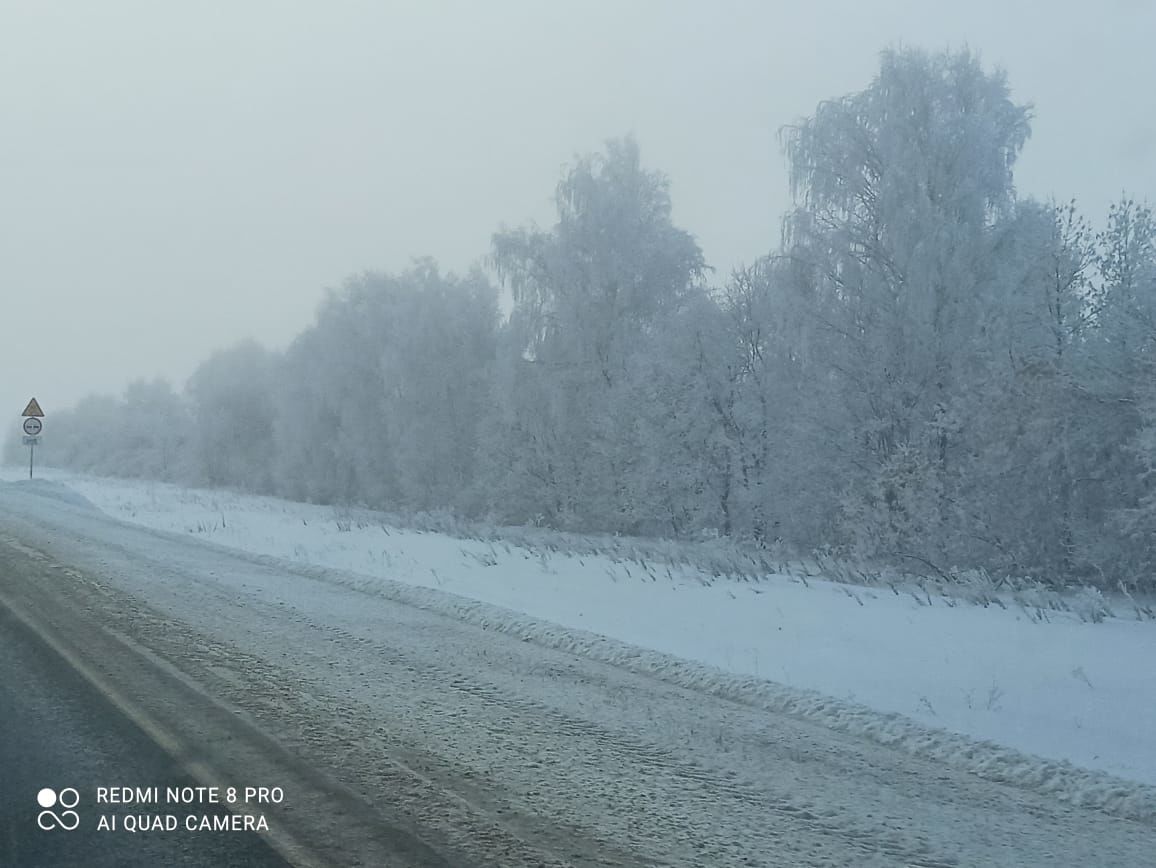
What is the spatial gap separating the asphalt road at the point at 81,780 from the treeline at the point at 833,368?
1399cm

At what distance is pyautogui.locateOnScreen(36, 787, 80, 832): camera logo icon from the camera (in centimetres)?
446

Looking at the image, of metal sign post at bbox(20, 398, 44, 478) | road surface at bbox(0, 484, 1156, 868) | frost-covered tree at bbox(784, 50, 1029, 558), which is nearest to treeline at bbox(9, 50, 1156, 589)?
frost-covered tree at bbox(784, 50, 1029, 558)

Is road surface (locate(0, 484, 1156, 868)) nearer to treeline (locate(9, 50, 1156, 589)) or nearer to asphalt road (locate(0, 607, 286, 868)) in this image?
asphalt road (locate(0, 607, 286, 868))

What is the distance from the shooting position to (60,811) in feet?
15.1

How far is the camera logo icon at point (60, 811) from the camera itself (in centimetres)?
446

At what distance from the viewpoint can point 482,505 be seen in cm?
3700

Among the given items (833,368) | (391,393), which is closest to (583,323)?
(833,368)

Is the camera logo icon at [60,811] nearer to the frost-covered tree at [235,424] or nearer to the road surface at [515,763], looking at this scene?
the road surface at [515,763]

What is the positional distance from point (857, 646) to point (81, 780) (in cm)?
674

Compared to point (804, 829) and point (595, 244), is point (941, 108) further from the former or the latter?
point (804, 829)

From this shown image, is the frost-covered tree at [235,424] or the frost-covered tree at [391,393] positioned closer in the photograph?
the frost-covered tree at [391,393]

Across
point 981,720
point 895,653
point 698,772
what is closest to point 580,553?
point 895,653

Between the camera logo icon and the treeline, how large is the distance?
1464 cm

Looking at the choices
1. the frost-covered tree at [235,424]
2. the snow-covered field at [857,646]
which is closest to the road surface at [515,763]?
the snow-covered field at [857,646]
